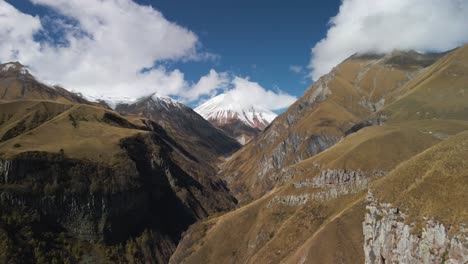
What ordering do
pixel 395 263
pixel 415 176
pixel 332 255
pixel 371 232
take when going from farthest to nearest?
pixel 332 255 < pixel 371 232 < pixel 415 176 < pixel 395 263

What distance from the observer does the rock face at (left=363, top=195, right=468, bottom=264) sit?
71312 millimetres

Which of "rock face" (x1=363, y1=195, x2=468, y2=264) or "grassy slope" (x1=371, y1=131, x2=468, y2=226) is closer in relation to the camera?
"rock face" (x1=363, y1=195, x2=468, y2=264)

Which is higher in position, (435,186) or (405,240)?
(435,186)

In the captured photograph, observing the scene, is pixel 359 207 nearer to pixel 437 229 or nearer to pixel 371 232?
pixel 371 232

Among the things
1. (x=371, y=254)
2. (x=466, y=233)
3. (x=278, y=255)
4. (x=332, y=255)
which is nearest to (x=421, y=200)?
(x=466, y=233)

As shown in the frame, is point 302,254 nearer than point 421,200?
No

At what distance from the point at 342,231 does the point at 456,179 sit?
90630 mm

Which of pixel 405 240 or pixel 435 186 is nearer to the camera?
pixel 405 240

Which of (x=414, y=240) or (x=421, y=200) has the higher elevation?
(x=421, y=200)

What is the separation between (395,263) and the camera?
3561 inches

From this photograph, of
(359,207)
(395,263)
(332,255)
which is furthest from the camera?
(359,207)

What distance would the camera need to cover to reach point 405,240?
283 feet

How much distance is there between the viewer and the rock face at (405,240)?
71.3 m

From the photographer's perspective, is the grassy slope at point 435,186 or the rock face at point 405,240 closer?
the rock face at point 405,240
